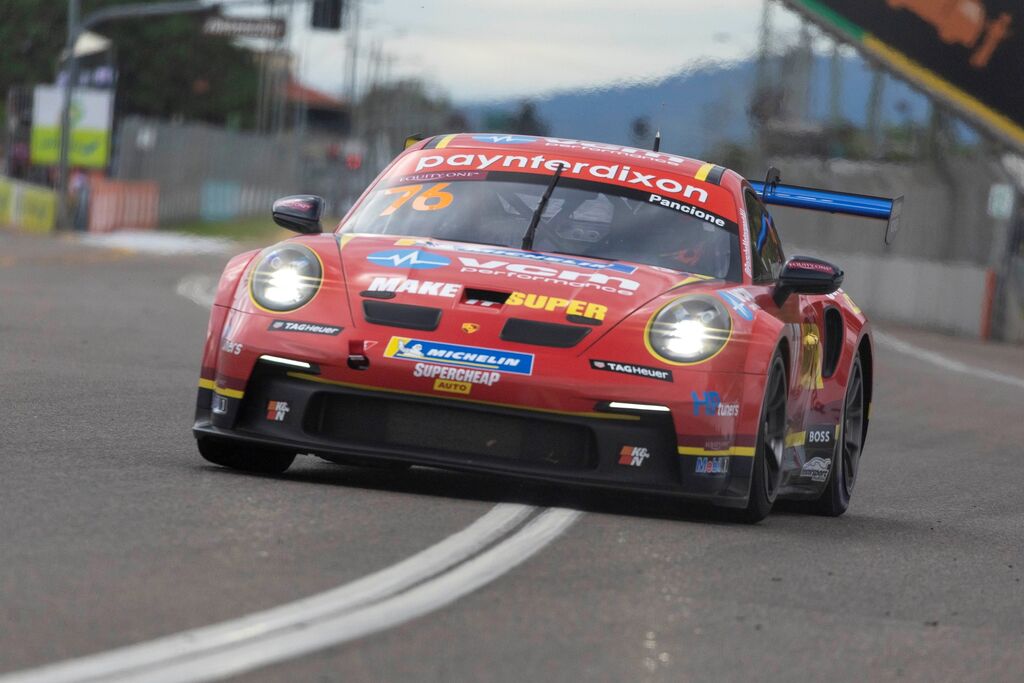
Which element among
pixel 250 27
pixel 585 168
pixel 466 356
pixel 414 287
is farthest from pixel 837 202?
pixel 250 27

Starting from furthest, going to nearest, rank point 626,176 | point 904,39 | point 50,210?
point 50,210
point 904,39
point 626,176

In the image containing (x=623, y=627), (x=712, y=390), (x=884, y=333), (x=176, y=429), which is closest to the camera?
(x=623, y=627)

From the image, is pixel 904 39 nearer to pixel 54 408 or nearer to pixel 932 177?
pixel 932 177

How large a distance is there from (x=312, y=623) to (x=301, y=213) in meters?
3.65

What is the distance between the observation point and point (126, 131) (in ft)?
168

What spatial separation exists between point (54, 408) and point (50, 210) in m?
36.6

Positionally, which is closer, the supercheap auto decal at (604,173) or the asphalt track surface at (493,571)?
the asphalt track surface at (493,571)

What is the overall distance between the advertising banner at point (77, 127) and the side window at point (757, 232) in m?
40.1

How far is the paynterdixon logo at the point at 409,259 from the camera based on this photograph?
290 inches

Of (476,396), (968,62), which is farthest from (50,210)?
(476,396)

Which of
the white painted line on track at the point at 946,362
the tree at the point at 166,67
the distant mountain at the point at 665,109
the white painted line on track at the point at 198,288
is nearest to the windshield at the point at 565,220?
the distant mountain at the point at 665,109

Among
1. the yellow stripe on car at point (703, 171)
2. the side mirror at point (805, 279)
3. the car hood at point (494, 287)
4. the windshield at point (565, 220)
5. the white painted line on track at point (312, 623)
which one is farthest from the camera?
the yellow stripe on car at point (703, 171)

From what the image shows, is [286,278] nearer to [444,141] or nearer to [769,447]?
[444,141]

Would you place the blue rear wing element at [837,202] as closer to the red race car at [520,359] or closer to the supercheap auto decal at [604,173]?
the supercheap auto decal at [604,173]
